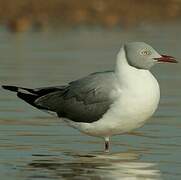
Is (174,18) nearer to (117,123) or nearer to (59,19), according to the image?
(59,19)

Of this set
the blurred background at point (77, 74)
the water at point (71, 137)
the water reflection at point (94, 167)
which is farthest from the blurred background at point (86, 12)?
the water reflection at point (94, 167)

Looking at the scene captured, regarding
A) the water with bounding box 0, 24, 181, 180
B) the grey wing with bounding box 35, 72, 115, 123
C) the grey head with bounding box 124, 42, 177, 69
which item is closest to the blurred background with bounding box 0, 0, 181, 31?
the water with bounding box 0, 24, 181, 180

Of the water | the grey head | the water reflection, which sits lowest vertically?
the water reflection

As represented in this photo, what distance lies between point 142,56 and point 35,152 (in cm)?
167

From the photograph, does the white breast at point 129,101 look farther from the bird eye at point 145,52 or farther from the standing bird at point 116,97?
the bird eye at point 145,52

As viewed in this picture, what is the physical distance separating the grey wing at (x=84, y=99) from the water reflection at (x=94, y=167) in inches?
21.3

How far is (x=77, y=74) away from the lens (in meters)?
19.0

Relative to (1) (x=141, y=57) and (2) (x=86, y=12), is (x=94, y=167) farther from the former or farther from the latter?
(2) (x=86, y=12)

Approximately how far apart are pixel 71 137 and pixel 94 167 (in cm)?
182

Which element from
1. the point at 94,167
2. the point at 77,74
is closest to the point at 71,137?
the point at 94,167

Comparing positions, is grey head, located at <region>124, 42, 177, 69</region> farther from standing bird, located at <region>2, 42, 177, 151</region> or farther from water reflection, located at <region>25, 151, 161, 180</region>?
water reflection, located at <region>25, 151, 161, 180</region>

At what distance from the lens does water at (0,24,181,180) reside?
1148cm

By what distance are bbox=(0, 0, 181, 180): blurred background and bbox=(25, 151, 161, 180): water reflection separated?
1cm

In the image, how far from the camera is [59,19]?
31094 millimetres
